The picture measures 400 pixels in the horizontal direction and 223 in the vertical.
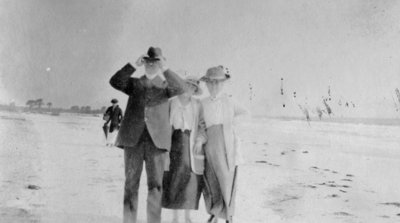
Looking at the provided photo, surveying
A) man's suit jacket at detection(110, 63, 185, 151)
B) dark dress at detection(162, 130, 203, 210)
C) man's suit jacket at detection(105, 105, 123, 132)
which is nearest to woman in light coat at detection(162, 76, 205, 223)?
dark dress at detection(162, 130, 203, 210)

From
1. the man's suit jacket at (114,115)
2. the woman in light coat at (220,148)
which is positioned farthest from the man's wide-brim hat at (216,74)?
the man's suit jacket at (114,115)

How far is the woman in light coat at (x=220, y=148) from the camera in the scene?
417 centimetres

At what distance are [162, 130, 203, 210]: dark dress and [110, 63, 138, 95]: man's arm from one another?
2.38 feet

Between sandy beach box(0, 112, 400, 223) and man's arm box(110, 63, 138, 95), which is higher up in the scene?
man's arm box(110, 63, 138, 95)

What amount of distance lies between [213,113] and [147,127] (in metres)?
0.78

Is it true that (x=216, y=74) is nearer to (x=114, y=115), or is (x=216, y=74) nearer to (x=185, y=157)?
(x=185, y=157)

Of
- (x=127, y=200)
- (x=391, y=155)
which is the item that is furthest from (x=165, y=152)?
(x=391, y=155)

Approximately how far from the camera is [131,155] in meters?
3.74

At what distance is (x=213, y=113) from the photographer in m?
4.23

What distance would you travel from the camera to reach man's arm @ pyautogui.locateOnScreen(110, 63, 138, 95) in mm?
3777

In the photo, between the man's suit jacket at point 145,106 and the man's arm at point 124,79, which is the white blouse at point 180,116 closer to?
the man's suit jacket at point 145,106

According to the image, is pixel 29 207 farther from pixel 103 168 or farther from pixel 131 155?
pixel 103 168

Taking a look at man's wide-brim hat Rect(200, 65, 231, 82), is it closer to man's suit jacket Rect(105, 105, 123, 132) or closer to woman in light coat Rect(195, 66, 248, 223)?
woman in light coat Rect(195, 66, 248, 223)

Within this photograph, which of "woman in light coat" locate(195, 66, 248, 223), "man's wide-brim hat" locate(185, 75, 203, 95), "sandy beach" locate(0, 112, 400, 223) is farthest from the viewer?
"sandy beach" locate(0, 112, 400, 223)
